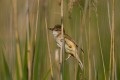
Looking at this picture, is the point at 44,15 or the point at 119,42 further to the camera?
the point at 119,42

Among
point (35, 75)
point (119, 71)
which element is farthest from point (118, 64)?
point (35, 75)

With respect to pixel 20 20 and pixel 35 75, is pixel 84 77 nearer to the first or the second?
pixel 35 75

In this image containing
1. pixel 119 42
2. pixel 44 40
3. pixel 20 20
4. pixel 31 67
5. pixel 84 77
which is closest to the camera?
pixel 31 67

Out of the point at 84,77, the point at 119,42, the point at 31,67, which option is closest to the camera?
the point at 31,67

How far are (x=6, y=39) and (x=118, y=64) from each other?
129 cm

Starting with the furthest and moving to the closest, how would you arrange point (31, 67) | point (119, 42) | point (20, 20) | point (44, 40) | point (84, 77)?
1. point (20, 20)
2. point (119, 42)
3. point (44, 40)
4. point (84, 77)
5. point (31, 67)

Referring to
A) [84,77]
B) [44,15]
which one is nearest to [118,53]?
[84,77]

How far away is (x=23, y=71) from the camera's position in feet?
6.70

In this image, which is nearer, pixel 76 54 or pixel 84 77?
pixel 76 54

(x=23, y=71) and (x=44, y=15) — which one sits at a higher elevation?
(x=44, y=15)

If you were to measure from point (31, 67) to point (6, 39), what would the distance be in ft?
4.35

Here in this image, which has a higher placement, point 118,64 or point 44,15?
point 44,15

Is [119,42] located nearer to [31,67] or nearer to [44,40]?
[44,40]

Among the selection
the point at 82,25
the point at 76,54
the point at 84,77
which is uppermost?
the point at 82,25
